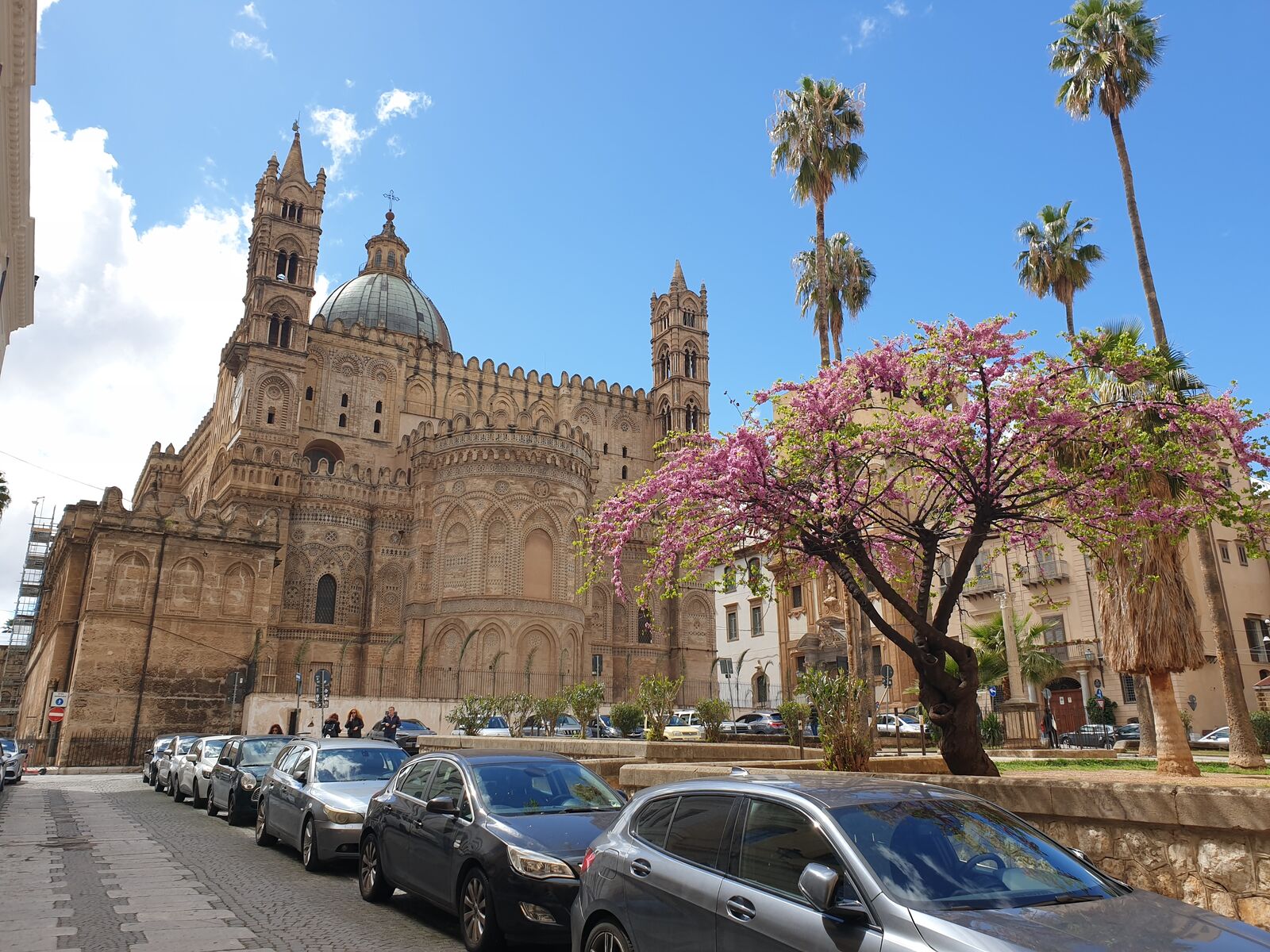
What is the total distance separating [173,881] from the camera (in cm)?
1008

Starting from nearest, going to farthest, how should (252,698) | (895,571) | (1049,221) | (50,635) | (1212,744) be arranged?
(895,571)
(1049,221)
(1212,744)
(252,698)
(50,635)

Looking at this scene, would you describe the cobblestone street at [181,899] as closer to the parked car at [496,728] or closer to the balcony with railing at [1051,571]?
the parked car at [496,728]

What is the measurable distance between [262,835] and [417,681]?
99.6ft

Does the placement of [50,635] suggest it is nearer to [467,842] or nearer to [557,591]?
[557,591]

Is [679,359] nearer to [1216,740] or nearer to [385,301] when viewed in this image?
[385,301]

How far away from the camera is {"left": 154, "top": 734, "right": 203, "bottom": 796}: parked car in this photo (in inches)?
868

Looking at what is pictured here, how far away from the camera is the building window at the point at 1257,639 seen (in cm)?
3766

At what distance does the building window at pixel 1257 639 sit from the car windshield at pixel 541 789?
38.8 meters

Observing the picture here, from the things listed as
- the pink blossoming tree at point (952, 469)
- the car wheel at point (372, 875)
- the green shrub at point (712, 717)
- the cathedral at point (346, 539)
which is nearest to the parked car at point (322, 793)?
the car wheel at point (372, 875)

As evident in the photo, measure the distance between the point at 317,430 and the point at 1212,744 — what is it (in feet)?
141

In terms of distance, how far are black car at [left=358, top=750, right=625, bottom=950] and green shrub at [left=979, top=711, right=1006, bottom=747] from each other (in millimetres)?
18529

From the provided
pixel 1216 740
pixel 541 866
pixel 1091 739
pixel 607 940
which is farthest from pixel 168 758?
pixel 1216 740

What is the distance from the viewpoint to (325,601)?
4444 centimetres

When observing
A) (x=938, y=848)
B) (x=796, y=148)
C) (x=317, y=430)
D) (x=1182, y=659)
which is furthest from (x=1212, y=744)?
(x=317, y=430)
